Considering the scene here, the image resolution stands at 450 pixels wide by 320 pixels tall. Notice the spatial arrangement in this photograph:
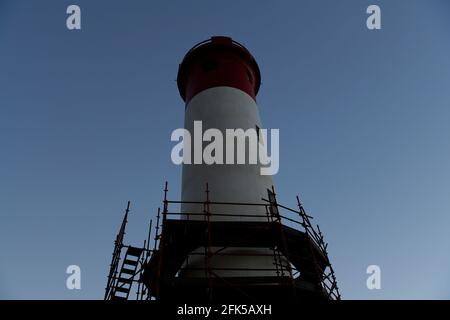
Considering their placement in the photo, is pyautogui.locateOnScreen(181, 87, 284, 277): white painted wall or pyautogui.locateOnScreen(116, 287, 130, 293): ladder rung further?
pyautogui.locateOnScreen(116, 287, 130, 293): ladder rung

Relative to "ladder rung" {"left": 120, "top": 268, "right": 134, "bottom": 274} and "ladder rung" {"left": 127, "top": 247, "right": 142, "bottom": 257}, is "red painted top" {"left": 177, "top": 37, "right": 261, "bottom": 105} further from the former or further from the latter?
"ladder rung" {"left": 120, "top": 268, "right": 134, "bottom": 274}

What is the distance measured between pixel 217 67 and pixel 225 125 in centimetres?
376

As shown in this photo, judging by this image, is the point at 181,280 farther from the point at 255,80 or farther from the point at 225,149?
the point at 255,80

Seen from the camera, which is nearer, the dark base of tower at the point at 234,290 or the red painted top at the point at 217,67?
the dark base of tower at the point at 234,290

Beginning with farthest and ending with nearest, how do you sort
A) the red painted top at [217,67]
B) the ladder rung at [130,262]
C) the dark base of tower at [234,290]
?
1. the red painted top at [217,67]
2. the ladder rung at [130,262]
3. the dark base of tower at [234,290]

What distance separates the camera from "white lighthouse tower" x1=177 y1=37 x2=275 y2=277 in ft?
42.4

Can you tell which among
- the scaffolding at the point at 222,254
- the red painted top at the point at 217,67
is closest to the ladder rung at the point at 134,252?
the scaffolding at the point at 222,254

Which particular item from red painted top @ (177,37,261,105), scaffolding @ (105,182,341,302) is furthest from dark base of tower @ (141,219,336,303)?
red painted top @ (177,37,261,105)

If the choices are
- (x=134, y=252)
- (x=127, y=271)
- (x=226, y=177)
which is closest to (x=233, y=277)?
(x=226, y=177)

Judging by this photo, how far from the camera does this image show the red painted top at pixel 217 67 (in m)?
17.9

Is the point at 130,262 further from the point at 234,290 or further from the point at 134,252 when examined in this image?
the point at 234,290

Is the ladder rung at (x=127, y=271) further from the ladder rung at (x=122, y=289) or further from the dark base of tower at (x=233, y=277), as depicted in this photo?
the dark base of tower at (x=233, y=277)

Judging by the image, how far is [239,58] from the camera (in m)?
19.3
